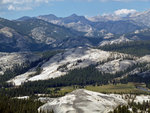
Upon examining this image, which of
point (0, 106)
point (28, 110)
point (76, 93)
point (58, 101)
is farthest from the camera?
point (76, 93)

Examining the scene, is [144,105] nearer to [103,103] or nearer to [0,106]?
[103,103]

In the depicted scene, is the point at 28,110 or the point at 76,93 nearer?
the point at 28,110

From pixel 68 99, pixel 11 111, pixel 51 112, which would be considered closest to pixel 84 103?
pixel 68 99

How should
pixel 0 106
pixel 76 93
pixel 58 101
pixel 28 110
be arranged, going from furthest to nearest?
pixel 76 93, pixel 58 101, pixel 28 110, pixel 0 106

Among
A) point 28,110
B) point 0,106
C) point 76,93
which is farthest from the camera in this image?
point 76,93

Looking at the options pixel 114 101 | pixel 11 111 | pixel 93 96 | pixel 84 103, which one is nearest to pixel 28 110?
pixel 11 111

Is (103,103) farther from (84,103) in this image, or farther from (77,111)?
(77,111)

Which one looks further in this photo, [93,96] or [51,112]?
[93,96]
